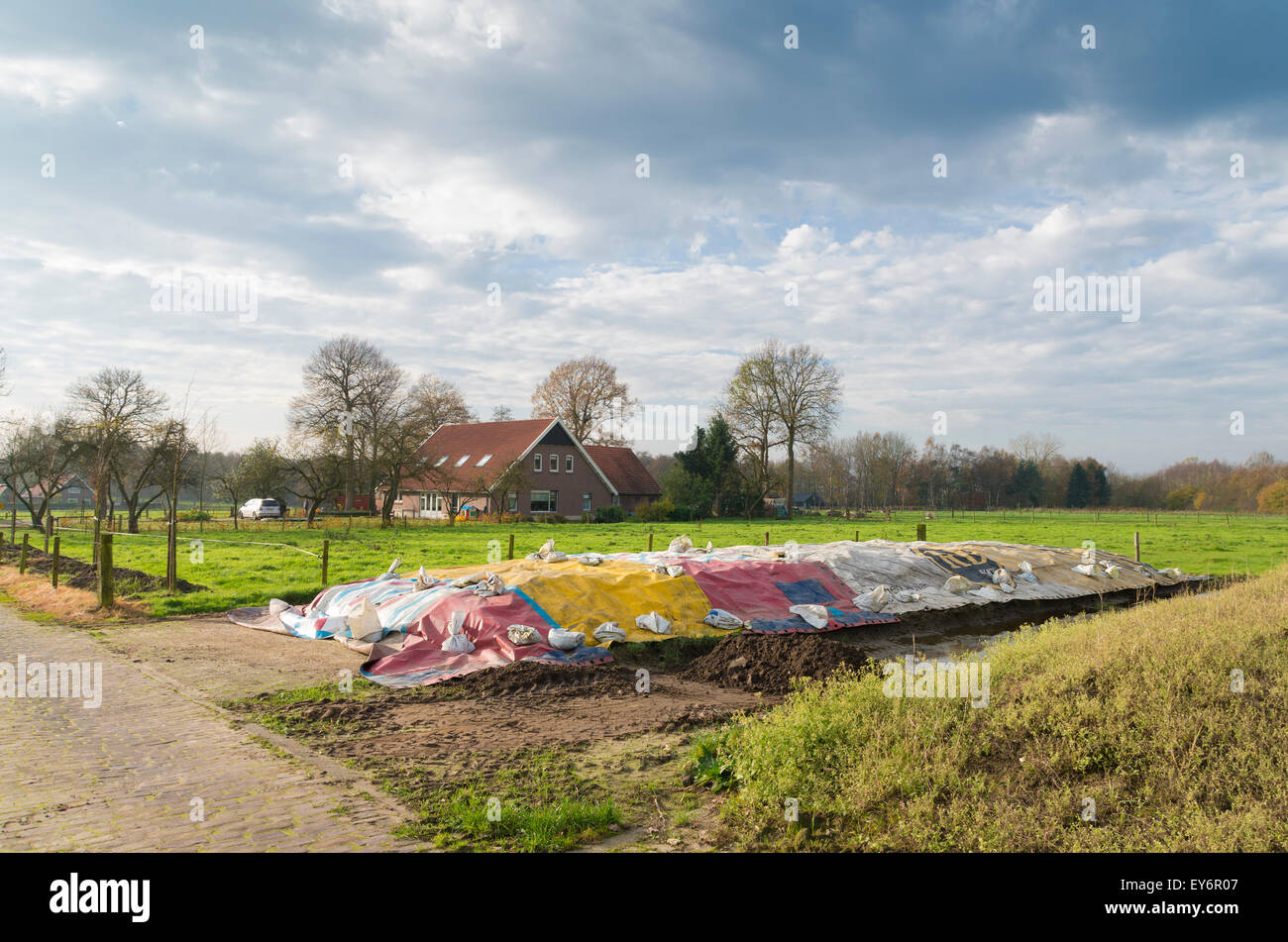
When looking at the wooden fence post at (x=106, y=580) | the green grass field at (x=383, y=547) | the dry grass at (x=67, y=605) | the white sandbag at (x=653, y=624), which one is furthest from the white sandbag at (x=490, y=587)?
the wooden fence post at (x=106, y=580)

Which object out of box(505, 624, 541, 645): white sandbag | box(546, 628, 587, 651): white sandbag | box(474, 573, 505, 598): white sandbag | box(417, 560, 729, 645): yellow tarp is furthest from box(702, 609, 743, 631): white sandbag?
box(474, 573, 505, 598): white sandbag

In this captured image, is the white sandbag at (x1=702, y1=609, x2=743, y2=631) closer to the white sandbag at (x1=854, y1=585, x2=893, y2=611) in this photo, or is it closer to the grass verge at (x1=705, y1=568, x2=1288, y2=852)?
the white sandbag at (x1=854, y1=585, x2=893, y2=611)

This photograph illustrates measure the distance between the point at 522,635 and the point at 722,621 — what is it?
10.8 feet

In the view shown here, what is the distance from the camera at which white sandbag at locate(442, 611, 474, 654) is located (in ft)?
33.1

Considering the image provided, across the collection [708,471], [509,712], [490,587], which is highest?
[708,471]

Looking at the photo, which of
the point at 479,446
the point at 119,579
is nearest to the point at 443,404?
the point at 479,446

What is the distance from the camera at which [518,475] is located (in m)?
46.2

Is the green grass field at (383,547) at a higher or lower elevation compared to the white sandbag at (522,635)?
lower

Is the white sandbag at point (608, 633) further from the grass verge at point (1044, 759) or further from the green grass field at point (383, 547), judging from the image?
the green grass field at point (383, 547)

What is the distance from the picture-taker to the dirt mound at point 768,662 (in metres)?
9.23

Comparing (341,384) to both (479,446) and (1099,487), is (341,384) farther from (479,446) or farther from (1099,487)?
(1099,487)

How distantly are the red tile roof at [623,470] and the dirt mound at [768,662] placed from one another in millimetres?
46509

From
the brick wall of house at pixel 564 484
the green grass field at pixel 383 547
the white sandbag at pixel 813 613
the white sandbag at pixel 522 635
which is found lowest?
the green grass field at pixel 383 547

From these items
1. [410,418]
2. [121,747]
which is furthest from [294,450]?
[121,747]
